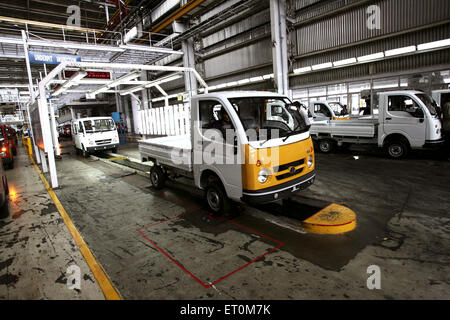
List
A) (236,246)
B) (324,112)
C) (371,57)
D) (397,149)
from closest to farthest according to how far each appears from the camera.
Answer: (236,246)
(397,149)
(324,112)
(371,57)

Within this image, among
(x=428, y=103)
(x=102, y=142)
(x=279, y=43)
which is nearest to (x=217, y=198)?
(x=428, y=103)

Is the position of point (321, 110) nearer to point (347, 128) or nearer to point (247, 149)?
point (347, 128)

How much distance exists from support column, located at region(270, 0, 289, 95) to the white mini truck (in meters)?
8.88

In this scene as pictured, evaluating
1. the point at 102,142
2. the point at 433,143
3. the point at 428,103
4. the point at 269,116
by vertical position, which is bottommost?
the point at 433,143

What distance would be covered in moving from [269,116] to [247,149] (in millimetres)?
1108

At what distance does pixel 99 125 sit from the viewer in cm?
1234

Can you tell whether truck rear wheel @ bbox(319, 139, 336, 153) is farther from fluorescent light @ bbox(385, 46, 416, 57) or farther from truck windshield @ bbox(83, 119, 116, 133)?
truck windshield @ bbox(83, 119, 116, 133)

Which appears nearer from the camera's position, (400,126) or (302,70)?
(400,126)

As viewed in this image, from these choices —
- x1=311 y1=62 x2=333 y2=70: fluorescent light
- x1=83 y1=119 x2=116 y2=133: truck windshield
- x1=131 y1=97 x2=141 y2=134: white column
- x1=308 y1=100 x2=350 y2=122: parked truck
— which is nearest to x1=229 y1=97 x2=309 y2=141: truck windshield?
x1=308 y1=100 x2=350 y2=122: parked truck

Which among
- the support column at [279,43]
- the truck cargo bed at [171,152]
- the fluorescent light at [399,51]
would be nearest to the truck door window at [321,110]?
the support column at [279,43]

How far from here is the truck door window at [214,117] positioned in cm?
399

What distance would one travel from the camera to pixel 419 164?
735cm

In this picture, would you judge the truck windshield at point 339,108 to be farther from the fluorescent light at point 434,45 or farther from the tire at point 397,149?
the fluorescent light at point 434,45
